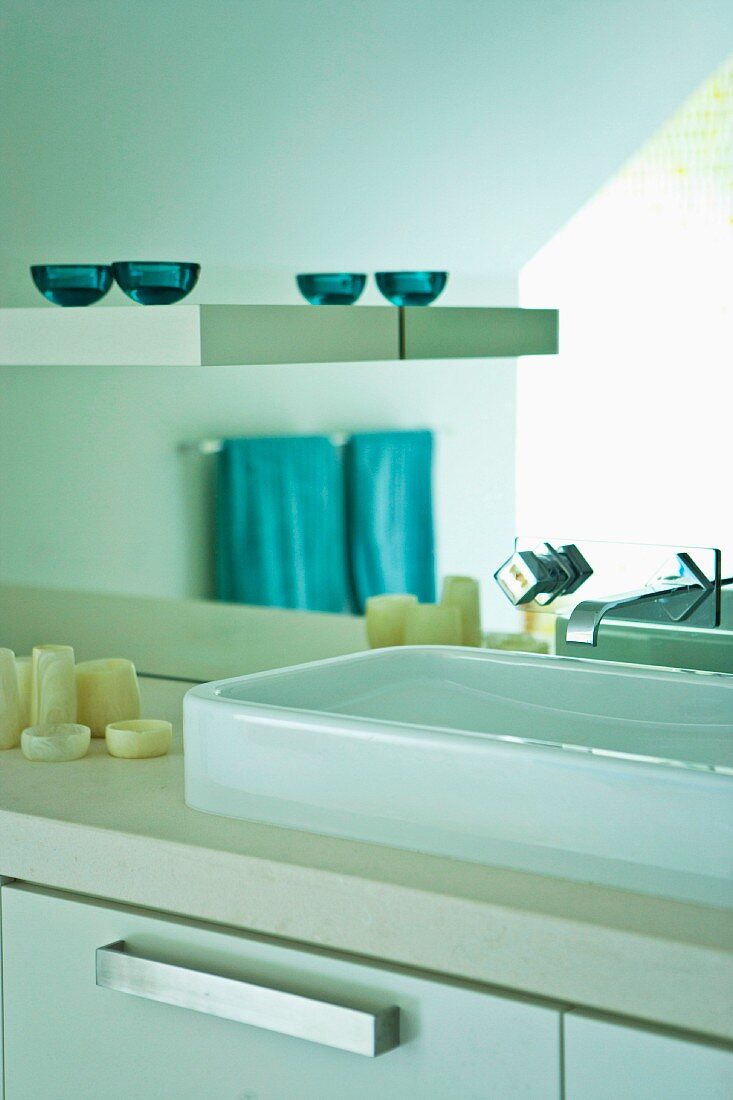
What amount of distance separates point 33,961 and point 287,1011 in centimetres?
31

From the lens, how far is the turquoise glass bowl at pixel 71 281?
1.70m

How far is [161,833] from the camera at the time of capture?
126 centimetres

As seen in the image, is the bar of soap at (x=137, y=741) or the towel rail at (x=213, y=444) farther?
the towel rail at (x=213, y=444)

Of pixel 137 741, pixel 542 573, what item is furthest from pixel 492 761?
pixel 137 741

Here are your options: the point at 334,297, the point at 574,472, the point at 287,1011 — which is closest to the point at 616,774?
the point at 287,1011

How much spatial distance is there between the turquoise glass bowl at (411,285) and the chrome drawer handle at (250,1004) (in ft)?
3.18

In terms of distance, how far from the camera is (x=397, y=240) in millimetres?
2002

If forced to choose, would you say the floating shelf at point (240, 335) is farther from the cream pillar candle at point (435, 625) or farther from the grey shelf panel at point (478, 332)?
the cream pillar candle at point (435, 625)

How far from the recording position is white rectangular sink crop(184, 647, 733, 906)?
1096 millimetres

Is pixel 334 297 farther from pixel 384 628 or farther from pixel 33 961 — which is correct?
pixel 33 961

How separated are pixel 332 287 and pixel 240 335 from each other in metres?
0.41

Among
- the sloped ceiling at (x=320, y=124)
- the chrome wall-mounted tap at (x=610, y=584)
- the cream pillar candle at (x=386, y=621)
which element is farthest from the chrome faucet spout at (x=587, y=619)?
the sloped ceiling at (x=320, y=124)

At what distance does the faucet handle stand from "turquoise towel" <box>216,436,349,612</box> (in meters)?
0.54

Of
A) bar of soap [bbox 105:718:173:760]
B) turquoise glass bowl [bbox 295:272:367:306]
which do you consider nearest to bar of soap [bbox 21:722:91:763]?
bar of soap [bbox 105:718:173:760]
